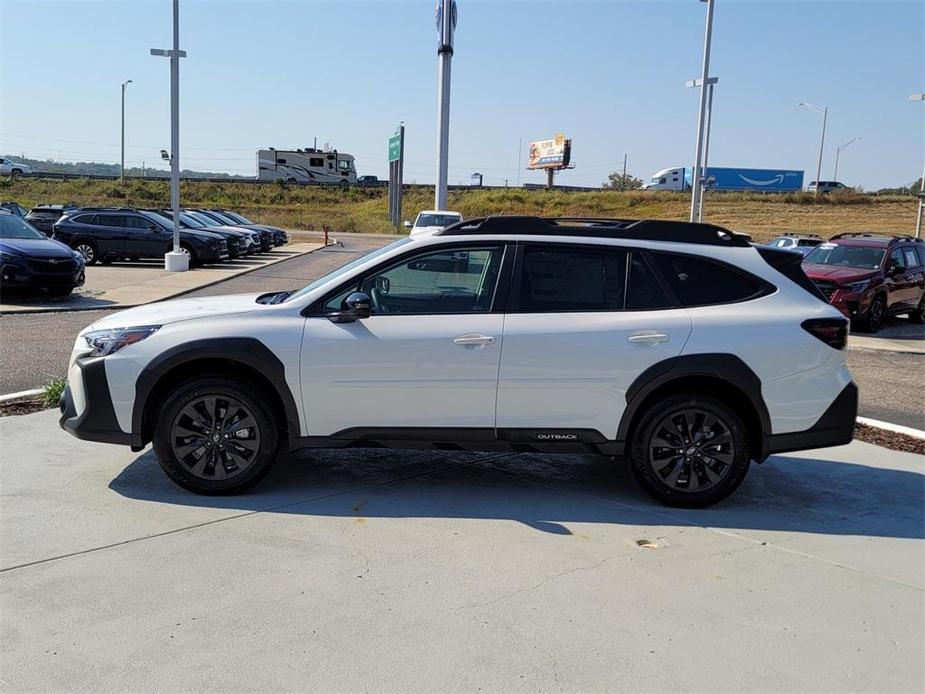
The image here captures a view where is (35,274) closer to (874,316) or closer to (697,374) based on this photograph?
(697,374)

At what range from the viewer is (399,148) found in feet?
168

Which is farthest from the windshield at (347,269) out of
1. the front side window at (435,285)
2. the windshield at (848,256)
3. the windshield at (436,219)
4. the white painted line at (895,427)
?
the windshield at (436,219)

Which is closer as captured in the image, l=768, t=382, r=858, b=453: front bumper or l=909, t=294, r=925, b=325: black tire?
l=768, t=382, r=858, b=453: front bumper

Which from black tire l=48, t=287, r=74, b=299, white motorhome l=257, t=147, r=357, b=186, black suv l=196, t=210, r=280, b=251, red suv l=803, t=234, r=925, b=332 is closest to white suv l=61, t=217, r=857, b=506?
red suv l=803, t=234, r=925, b=332

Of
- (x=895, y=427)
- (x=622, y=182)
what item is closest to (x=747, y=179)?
(x=622, y=182)

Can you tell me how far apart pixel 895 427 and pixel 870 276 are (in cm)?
810

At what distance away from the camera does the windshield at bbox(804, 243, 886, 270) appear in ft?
50.2

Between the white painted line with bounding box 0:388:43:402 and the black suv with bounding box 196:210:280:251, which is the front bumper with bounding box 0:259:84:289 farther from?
the black suv with bounding box 196:210:280:251

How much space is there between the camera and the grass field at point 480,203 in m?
60.7

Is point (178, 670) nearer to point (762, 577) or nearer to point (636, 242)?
point (762, 577)

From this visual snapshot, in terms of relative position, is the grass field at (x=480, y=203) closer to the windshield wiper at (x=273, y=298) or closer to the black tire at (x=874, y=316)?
the black tire at (x=874, y=316)

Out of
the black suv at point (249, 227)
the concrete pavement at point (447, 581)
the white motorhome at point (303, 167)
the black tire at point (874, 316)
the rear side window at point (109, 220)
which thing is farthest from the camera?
the white motorhome at point (303, 167)

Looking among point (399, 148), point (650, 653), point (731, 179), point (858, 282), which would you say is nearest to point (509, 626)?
point (650, 653)

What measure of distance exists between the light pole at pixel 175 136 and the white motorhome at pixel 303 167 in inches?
2594
